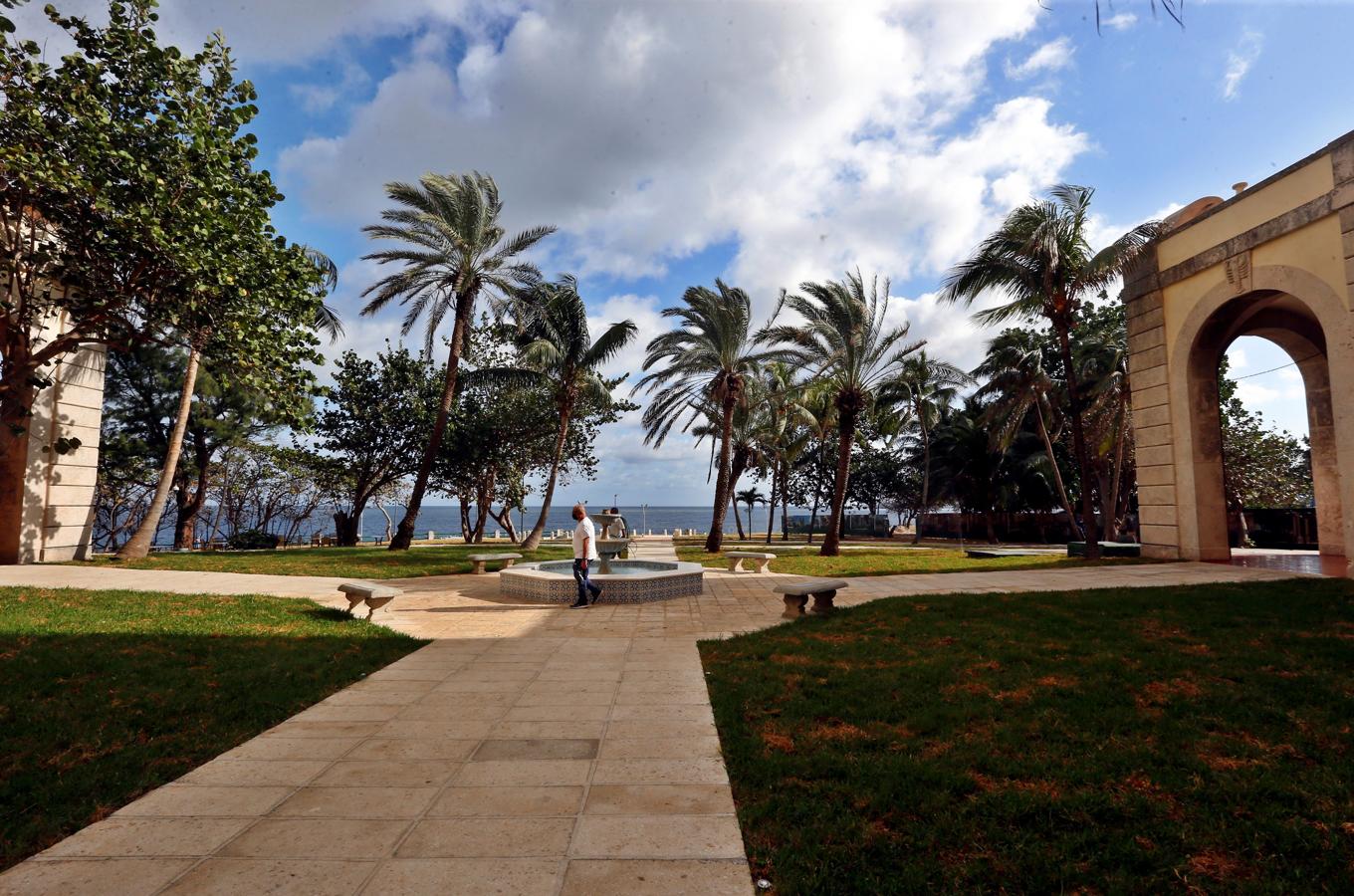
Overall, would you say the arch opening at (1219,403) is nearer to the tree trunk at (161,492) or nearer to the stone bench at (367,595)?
the stone bench at (367,595)

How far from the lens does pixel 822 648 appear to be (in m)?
7.12

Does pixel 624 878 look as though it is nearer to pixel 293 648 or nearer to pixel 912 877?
pixel 912 877

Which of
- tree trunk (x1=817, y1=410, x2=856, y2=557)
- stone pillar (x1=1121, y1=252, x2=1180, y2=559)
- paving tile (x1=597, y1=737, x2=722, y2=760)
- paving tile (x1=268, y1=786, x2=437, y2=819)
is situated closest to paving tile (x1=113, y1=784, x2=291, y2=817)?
paving tile (x1=268, y1=786, x2=437, y2=819)

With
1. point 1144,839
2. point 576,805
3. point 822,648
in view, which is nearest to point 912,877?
point 1144,839

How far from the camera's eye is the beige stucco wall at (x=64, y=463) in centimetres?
1573

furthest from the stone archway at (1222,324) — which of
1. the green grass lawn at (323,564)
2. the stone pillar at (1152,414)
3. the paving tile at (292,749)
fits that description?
the green grass lawn at (323,564)

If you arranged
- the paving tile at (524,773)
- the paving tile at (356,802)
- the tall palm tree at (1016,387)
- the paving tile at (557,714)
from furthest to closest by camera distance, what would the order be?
the tall palm tree at (1016,387)
the paving tile at (557,714)
the paving tile at (524,773)
the paving tile at (356,802)

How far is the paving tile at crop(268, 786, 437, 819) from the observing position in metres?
3.36

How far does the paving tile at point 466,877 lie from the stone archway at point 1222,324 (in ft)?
46.2

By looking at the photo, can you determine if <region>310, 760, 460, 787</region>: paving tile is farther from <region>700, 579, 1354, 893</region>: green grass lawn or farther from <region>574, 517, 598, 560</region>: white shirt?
<region>574, 517, 598, 560</region>: white shirt

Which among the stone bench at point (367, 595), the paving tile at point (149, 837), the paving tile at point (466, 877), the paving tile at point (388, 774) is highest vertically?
the stone bench at point (367, 595)

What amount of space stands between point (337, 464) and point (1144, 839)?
3201 cm

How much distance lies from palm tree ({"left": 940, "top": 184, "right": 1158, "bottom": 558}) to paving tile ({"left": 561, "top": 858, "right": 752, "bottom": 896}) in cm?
1643

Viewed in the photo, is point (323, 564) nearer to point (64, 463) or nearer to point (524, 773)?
point (64, 463)
